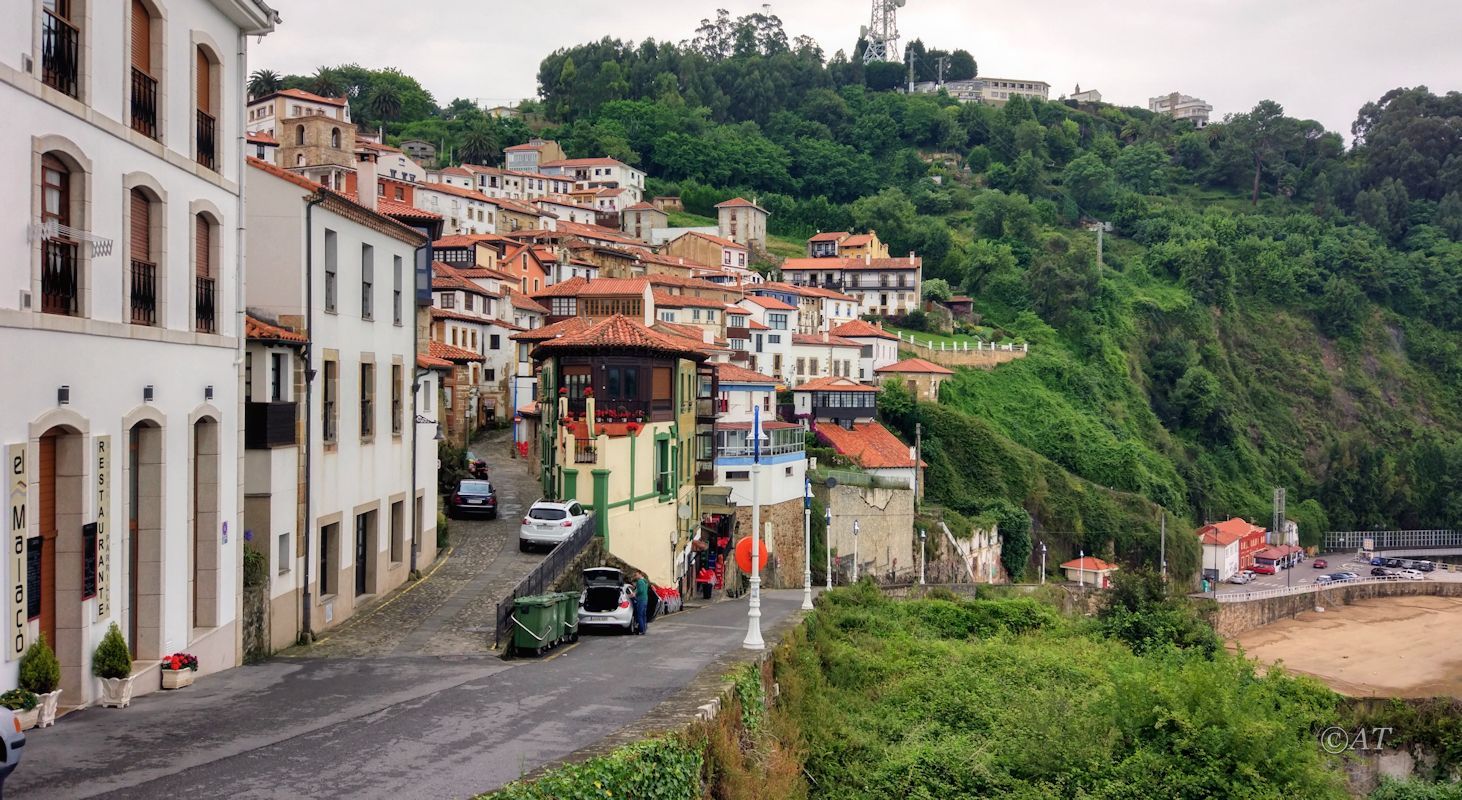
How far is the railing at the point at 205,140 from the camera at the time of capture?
682 inches

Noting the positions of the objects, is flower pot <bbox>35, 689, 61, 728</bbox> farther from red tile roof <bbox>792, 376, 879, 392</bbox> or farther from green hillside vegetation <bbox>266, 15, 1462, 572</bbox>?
green hillside vegetation <bbox>266, 15, 1462, 572</bbox>

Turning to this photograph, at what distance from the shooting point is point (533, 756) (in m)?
12.9

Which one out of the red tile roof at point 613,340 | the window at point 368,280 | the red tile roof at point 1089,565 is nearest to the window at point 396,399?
the window at point 368,280

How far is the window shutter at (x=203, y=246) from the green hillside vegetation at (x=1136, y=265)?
2242 inches

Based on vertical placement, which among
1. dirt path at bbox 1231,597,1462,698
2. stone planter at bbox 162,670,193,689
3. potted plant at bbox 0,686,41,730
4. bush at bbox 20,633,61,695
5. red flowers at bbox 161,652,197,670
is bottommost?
dirt path at bbox 1231,597,1462,698

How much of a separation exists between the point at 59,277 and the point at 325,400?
9.25 meters

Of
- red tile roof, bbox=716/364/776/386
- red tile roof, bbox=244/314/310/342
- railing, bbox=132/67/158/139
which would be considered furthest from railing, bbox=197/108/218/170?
red tile roof, bbox=716/364/776/386

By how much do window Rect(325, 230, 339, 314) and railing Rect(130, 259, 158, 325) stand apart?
6825mm

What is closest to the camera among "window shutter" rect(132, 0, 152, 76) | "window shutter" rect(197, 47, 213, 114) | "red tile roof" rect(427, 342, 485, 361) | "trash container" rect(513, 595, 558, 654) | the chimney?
"window shutter" rect(132, 0, 152, 76)

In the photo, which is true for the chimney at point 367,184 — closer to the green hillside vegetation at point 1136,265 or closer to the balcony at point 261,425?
the balcony at point 261,425

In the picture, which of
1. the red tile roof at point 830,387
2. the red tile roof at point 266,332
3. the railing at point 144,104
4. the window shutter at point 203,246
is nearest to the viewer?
the railing at point 144,104

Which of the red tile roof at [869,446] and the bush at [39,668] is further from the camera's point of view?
the red tile roof at [869,446]

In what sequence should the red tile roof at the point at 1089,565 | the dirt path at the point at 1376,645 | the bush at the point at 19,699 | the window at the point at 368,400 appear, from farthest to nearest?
the red tile roof at the point at 1089,565 → the dirt path at the point at 1376,645 → the window at the point at 368,400 → the bush at the point at 19,699

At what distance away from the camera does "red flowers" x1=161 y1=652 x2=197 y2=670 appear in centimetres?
1620
